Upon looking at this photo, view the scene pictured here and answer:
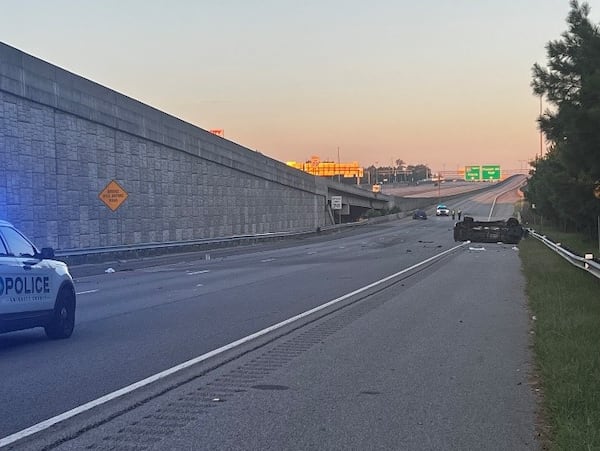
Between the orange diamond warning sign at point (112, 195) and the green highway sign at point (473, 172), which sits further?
the green highway sign at point (473, 172)

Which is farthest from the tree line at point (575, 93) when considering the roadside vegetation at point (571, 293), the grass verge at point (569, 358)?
the grass verge at point (569, 358)

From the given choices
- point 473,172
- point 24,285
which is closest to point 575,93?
point 24,285

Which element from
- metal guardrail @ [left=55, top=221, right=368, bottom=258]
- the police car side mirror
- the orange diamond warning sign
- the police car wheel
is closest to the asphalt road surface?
the police car wheel

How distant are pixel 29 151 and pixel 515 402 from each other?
26767 mm

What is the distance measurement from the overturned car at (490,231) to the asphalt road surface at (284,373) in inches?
1237

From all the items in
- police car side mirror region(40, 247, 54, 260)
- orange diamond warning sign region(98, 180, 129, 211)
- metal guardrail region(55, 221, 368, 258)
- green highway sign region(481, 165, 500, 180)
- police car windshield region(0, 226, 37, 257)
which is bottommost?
metal guardrail region(55, 221, 368, 258)

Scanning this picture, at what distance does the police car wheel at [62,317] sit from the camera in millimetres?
12344

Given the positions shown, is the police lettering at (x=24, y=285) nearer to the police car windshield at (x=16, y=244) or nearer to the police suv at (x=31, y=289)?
the police suv at (x=31, y=289)

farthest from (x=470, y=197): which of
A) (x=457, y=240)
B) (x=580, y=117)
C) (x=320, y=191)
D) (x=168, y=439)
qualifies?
(x=168, y=439)

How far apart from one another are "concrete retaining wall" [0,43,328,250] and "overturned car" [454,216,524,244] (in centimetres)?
1548

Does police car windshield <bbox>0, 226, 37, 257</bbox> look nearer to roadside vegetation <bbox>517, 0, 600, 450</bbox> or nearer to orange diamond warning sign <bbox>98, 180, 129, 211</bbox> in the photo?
roadside vegetation <bbox>517, 0, 600, 450</bbox>

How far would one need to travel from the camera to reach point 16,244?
12.0m

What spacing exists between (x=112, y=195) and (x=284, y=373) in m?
25.7

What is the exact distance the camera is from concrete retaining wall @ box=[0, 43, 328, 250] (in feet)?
101
